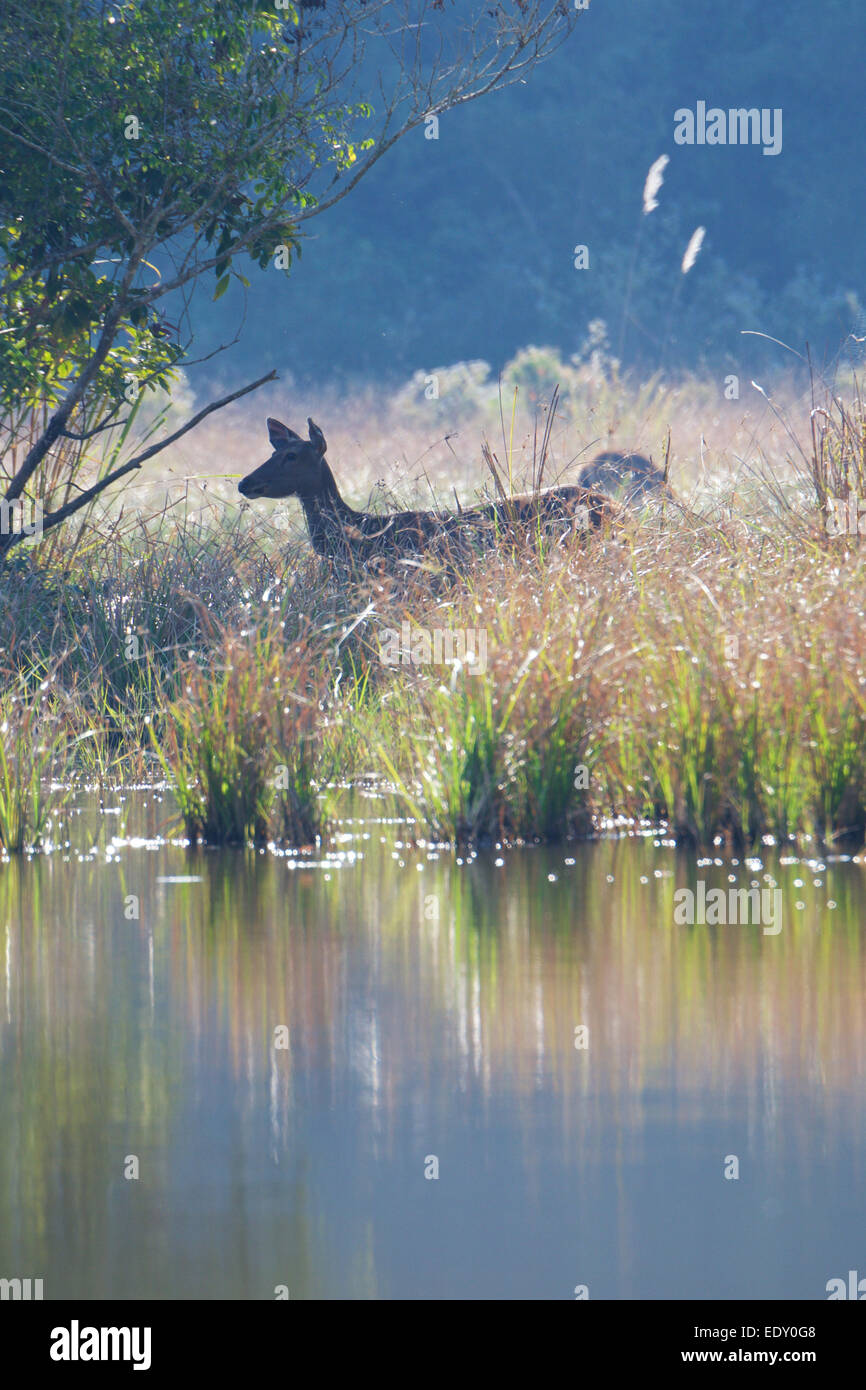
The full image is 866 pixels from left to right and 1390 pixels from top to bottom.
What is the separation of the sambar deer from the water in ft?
13.3

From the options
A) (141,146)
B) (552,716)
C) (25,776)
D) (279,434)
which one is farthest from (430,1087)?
(279,434)

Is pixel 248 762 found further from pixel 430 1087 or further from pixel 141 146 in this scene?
pixel 141 146

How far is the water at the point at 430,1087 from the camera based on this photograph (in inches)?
141

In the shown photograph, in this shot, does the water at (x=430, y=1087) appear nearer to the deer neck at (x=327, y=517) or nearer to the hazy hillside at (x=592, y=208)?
the deer neck at (x=327, y=517)

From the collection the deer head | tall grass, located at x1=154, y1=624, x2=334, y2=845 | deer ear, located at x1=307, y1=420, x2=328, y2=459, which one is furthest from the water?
deer ear, located at x1=307, y1=420, x2=328, y2=459

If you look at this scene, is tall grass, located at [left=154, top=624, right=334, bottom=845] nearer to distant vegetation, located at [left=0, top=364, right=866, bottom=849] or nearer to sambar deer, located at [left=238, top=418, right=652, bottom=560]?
distant vegetation, located at [left=0, top=364, right=866, bottom=849]

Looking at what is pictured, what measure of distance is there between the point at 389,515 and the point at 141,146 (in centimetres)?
278

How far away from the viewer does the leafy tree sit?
9578 millimetres

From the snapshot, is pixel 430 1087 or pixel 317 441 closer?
pixel 430 1087

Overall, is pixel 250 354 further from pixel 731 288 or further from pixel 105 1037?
pixel 105 1037

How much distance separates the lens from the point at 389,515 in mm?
11539

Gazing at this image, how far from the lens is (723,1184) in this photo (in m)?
3.85

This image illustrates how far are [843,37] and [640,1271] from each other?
52605 mm

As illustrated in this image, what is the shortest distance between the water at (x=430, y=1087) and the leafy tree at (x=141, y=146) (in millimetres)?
4773
